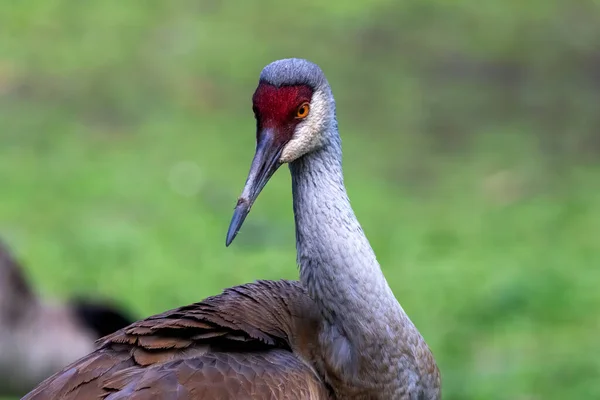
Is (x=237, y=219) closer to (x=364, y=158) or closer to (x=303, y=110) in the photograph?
(x=303, y=110)

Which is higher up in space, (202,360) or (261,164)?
(261,164)

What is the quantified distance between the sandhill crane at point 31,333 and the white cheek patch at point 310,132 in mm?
3052

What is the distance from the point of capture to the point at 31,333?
6453 mm

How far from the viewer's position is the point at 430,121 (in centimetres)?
1063

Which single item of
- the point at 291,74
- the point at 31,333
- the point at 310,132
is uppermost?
the point at 291,74

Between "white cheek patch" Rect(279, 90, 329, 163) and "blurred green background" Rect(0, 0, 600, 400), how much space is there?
293cm

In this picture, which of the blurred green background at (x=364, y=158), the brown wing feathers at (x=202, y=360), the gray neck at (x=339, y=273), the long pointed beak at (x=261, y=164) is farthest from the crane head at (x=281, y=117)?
the blurred green background at (x=364, y=158)

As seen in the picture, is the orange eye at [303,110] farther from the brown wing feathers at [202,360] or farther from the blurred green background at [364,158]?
the blurred green background at [364,158]

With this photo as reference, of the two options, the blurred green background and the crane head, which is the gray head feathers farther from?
the blurred green background

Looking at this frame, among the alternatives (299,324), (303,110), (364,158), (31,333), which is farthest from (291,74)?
(364,158)

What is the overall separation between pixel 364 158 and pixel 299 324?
6.14 m

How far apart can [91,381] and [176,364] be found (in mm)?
239

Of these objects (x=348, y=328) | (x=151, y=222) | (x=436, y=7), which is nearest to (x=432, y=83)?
(x=436, y=7)

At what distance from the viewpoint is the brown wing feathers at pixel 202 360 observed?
127 inches
